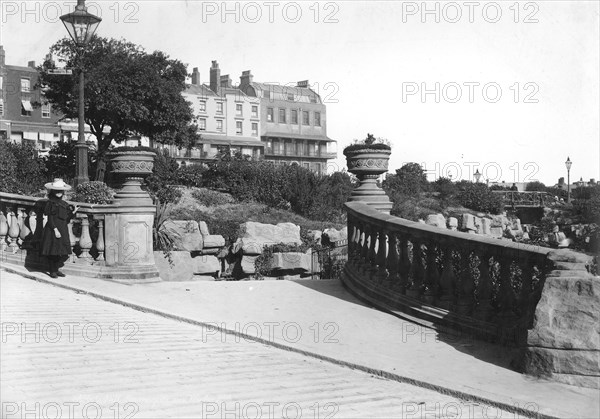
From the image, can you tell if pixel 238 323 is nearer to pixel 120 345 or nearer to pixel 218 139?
pixel 120 345

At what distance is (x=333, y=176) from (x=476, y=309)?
101 ft

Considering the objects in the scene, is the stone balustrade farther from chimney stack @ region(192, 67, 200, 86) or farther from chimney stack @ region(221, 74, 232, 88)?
chimney stack @ region(221, 74, 232, 88)

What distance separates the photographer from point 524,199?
1977 inches

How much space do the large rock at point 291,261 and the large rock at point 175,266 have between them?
2.46 meters

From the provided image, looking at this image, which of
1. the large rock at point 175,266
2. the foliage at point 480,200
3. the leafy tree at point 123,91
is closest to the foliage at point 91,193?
the large rock at point 175,266

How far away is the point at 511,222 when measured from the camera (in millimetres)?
42250

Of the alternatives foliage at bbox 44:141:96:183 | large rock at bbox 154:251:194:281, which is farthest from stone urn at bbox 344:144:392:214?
foliage at bbox 44:141:96:183

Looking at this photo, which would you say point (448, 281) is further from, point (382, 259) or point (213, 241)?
point (213, 241)

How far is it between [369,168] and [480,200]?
35.2m

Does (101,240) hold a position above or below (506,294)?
above

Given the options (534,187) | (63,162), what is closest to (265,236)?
(63,162)

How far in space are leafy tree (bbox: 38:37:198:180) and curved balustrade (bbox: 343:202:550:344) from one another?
30.8m

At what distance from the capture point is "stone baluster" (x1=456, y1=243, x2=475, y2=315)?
8.14m

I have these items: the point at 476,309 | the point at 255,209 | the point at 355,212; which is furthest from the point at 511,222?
the point at 476,309
